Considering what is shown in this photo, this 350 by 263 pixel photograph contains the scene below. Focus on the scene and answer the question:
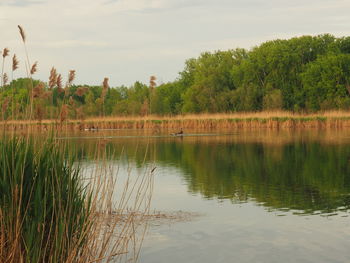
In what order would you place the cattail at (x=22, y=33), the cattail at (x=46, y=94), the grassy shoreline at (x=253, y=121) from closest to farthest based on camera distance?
the cattail at (x=22, y=33) → the cattail at (x=46, y=94) → the grassy shoreline at (x=253, y=121)

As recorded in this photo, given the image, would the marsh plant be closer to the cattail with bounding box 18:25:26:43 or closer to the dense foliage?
the cattail with bounding box 18:25:26:43

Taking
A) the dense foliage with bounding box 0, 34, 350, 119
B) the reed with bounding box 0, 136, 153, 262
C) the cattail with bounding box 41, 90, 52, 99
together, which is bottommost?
the reed with bounding box 0, 136, 153, 262

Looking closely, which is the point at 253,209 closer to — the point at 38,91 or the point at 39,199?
the point at 39,199

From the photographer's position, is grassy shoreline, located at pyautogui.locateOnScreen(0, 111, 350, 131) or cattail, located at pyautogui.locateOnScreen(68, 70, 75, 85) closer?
cattail, located at pyautogui.locateOnScreen(68, 70, 75, 85)

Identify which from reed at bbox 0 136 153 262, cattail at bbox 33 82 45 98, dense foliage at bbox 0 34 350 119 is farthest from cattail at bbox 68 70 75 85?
dense foliage at bbox 0 34 350 119

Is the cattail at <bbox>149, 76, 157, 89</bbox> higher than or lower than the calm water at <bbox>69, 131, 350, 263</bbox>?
higher

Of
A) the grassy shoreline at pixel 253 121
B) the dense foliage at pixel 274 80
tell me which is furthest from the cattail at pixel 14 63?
the dense foliage at pixel 274 80

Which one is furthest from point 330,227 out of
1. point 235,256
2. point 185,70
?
point 185,70

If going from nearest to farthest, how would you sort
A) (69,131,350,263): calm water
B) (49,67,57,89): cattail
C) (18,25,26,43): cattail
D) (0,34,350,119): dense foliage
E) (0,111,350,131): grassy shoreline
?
(18,25,26,43): cattail
(49,67,57,89): cattail
(69,131,350,263): calm water
(0,111,350,131): grassy shoreline
(0,34,350,119): dense foliage

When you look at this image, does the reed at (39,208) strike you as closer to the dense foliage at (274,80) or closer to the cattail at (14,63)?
the cattail at (14,63)

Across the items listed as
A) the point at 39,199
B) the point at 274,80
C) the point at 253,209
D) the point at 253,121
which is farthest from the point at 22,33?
the point at 274,80

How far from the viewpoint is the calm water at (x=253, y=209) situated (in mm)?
9141

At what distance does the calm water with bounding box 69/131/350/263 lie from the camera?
30.0 ft

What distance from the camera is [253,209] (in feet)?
41.9
